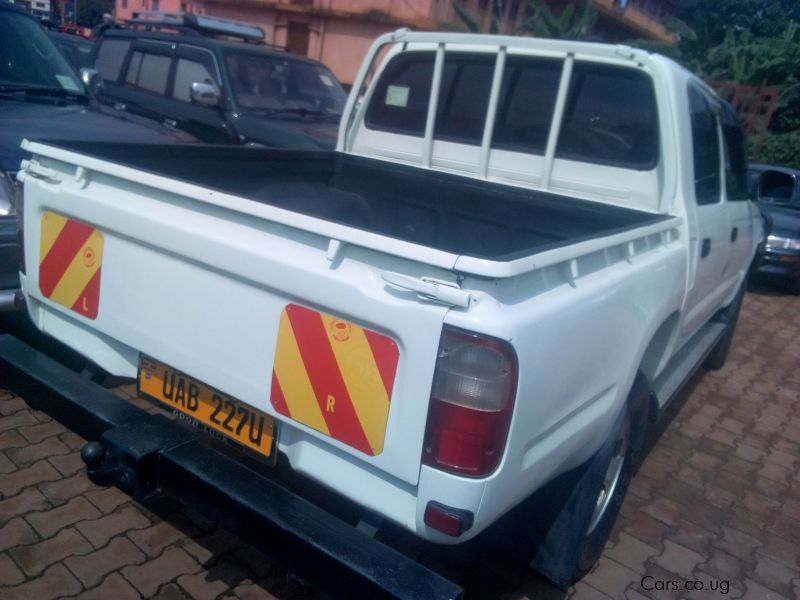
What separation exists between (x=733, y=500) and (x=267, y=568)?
2.48 meters

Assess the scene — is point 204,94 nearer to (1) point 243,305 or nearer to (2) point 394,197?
(2) point 394,197

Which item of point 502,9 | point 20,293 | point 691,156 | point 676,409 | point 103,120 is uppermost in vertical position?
point 502,9

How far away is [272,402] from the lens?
206 centimetres

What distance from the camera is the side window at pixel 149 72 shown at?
785 cm

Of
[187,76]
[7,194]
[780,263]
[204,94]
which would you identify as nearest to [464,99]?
[7,194]

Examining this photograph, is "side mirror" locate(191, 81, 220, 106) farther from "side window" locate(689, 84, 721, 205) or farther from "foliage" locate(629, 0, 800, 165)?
"foliage" locate(629, 0, 800, 165)

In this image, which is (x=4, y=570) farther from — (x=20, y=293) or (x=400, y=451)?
(x=400, y=451)

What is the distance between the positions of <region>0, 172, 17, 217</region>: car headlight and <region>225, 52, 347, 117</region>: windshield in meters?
3.79

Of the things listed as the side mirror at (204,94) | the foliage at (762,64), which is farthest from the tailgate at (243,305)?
the foliage at (762,64)

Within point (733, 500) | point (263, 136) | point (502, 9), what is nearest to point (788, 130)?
point (502, 9)

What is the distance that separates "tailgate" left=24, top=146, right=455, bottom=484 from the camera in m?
1.81

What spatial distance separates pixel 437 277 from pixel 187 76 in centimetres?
669

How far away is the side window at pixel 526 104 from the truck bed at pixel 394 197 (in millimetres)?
296

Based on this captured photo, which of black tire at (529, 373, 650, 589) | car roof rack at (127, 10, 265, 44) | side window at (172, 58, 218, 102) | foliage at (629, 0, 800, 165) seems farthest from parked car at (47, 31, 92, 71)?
foliage at (629, 0, 800, 165)
